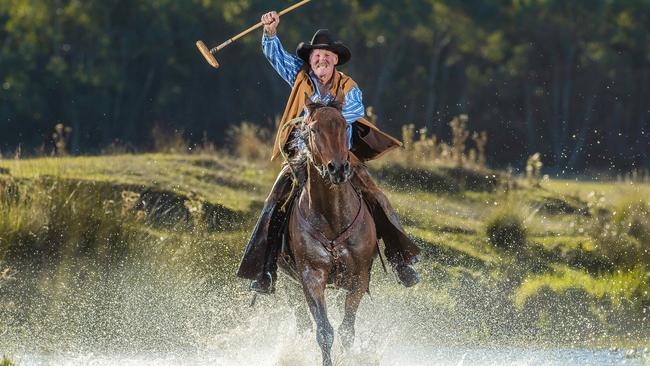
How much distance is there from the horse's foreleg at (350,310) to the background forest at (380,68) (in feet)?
91.9

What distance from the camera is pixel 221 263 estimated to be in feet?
55.2

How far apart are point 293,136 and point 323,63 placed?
57 cm

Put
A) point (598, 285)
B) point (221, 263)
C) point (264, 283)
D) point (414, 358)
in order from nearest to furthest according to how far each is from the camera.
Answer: point (264, 283)
point (414, 358)
point (598, 285)
point (221, 263)

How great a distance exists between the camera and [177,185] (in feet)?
67.3

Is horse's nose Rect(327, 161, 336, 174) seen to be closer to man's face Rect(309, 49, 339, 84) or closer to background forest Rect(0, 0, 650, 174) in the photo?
man's face Rect(309, 49, 339, 84)

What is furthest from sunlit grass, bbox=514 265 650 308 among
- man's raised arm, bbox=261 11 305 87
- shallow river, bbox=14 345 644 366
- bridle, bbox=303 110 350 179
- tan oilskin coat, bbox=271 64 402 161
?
bridle, bbox=303 110 350 179

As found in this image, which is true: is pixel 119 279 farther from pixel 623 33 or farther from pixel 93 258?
pixel 623 33

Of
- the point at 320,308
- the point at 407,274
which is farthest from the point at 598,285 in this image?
the point at 320,308

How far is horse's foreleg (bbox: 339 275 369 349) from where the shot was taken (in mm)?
11516

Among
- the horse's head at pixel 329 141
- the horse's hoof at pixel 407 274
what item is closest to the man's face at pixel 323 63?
the horse's head at pixel 329 141

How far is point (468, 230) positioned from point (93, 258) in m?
4.84

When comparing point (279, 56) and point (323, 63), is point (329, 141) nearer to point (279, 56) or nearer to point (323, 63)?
point (323, 63)

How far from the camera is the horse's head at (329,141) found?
10.1m

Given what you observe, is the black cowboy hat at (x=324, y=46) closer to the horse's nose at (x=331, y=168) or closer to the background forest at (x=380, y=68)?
the horse's nose at (x=331, y=168)
